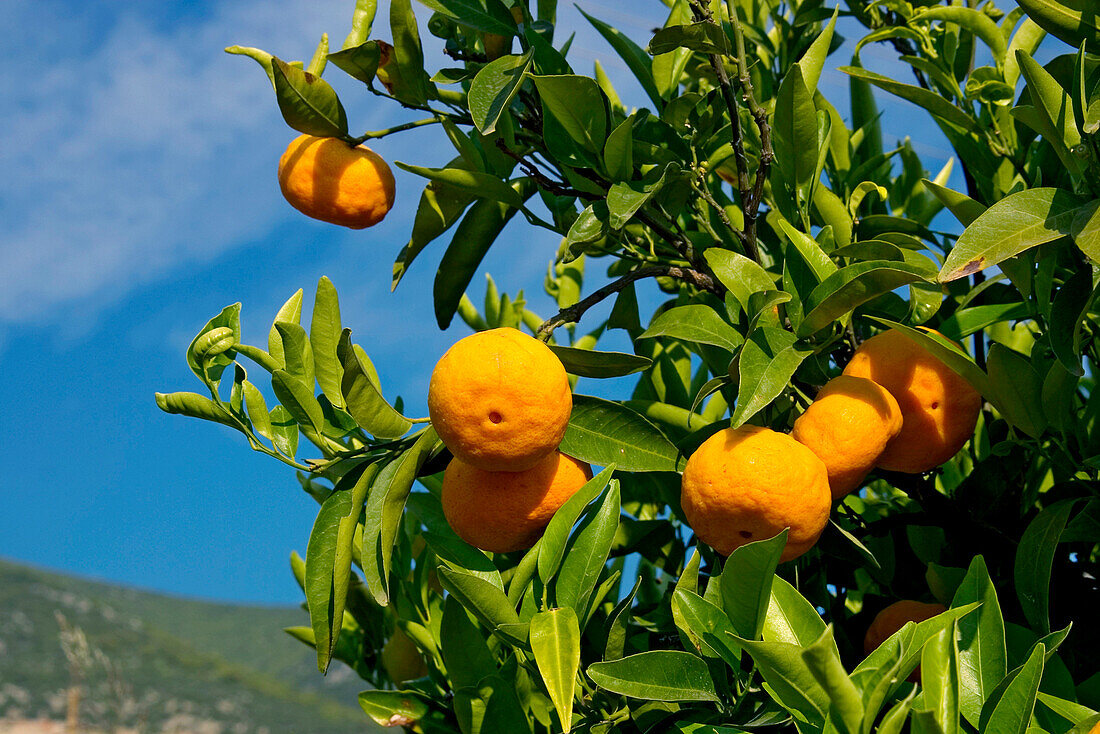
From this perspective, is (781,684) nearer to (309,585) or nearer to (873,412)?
(873,412)

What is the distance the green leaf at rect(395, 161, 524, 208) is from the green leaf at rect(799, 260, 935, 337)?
1.14ft

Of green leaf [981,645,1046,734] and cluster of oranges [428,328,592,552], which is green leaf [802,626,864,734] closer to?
green leaf [981,645,1046,734]

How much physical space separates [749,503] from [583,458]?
179 millimetres

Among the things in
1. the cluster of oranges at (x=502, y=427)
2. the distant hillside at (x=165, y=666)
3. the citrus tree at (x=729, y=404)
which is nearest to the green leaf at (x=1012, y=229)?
the citrus tree at (x=729, y=404)

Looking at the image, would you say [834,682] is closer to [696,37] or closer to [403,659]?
[696,37]

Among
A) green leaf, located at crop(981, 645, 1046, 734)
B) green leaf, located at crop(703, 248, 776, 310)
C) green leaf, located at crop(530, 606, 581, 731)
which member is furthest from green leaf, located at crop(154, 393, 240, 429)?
green leaf, located at crop(981, 645, 1046, 734)

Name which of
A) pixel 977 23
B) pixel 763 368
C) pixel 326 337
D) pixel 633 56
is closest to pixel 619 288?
pixel 763 368

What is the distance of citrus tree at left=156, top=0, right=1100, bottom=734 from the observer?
787 mm

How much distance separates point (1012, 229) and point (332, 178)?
682 mm

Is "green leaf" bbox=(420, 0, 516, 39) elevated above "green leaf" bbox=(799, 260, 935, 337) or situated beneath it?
elevated above

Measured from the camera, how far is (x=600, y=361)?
901 millimetres

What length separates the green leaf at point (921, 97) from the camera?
114 cm

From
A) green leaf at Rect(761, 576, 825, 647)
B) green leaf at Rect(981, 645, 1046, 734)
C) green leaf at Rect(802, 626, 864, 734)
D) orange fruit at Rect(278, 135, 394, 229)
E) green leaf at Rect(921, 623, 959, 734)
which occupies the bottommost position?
green leaf at Rect(981, 645, 1046, 734)

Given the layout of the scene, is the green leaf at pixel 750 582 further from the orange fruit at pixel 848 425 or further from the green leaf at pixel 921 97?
the green leaf at pixel 921 97
